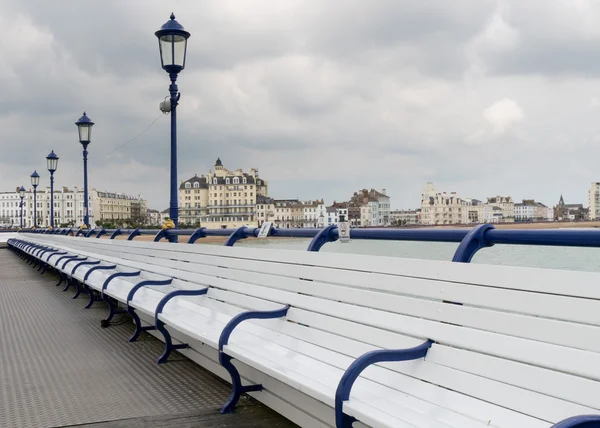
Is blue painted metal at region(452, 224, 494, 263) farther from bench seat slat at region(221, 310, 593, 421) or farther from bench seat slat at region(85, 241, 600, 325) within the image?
bench seat slat at region(221, 310, 593, 421)

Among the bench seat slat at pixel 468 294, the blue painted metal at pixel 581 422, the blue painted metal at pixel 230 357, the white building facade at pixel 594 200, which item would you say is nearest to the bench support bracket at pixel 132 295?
the bench seat slat at pixel 468 294

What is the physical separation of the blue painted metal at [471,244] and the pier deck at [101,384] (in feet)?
4.74

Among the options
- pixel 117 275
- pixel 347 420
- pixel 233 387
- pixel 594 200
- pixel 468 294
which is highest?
pixel 594 200

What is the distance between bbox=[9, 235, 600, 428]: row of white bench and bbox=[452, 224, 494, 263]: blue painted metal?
0.10 metres

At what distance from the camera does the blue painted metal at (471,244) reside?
9.04 ft

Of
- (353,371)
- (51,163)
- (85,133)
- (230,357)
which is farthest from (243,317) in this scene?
(51,163)

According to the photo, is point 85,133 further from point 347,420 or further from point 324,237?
point 347,420

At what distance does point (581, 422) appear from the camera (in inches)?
68.7

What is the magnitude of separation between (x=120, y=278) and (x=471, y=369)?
5.98 m

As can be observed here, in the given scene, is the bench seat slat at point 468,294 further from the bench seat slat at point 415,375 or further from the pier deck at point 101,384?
the pier deck at point 101,384

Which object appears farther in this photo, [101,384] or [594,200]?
[594,200]

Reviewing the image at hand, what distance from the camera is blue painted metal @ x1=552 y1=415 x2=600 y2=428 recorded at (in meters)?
1.73

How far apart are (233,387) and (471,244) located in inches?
70.1

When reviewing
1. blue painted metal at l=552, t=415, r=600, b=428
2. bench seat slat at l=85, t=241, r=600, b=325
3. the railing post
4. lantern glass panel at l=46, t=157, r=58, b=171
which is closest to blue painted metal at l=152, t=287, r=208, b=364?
the railing post
